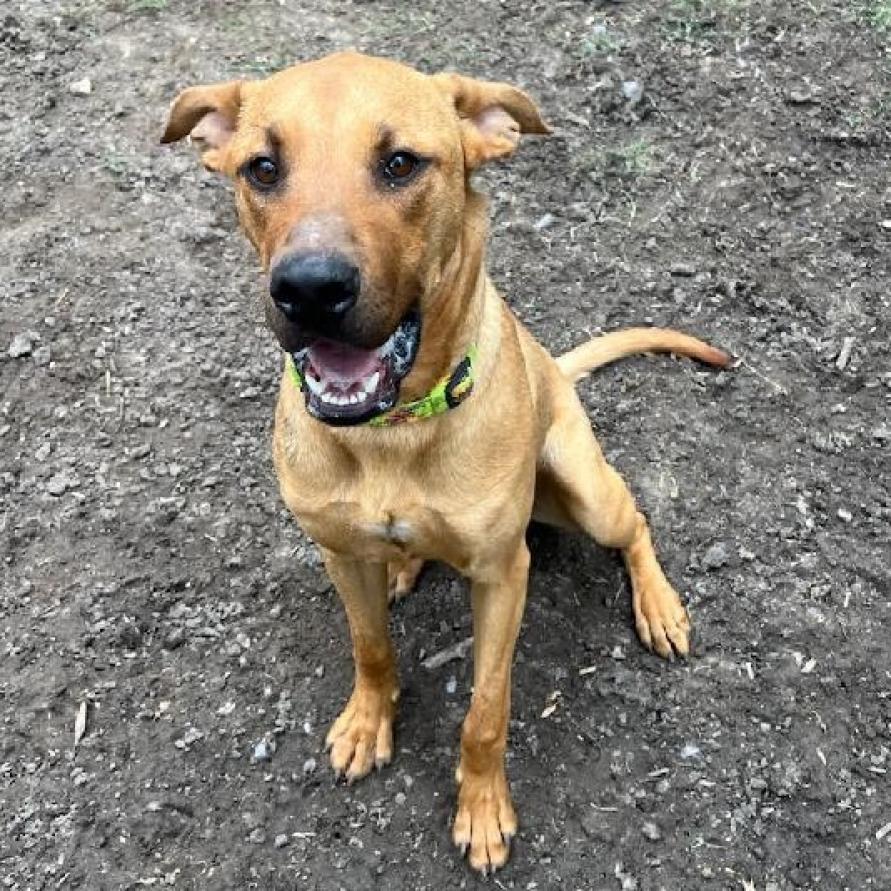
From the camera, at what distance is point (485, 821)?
3.33 m

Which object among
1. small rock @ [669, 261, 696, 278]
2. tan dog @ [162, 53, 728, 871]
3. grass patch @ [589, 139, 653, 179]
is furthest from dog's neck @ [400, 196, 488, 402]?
grass patch @ [589, 139, 653, 179]

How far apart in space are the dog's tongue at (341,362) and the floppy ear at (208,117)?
691mm

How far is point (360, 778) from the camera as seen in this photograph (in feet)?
11.7

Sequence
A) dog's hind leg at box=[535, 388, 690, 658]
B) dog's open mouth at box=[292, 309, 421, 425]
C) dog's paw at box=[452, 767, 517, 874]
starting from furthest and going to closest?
dog's hind leg at box=[535, 388, 690, 658]
dog's paw at box=[452, 767, 517, 874]
dog's open mouth at box=[292, 309, 421, 425]

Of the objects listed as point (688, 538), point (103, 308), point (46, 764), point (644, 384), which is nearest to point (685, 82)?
point (644, 384)

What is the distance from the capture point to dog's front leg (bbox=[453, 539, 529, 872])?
3.14 metres

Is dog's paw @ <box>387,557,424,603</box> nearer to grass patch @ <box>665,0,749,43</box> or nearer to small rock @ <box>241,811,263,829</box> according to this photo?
small rock @ <box>241,811,263,829</box>

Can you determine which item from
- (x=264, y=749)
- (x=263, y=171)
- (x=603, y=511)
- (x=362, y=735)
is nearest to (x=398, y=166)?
(x=263, y=171)

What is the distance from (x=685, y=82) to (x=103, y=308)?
3186 mm

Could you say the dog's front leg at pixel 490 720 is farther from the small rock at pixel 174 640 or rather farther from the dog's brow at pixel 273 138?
the dog's brow at pixel 273 138

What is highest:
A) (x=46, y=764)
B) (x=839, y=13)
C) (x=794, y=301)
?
(x=839, y=13)

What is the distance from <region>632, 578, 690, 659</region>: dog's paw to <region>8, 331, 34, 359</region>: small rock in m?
2.91

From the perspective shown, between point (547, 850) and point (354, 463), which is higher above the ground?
point (354, 463)

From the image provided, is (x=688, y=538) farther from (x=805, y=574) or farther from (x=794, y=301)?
(x=794, y=301)
